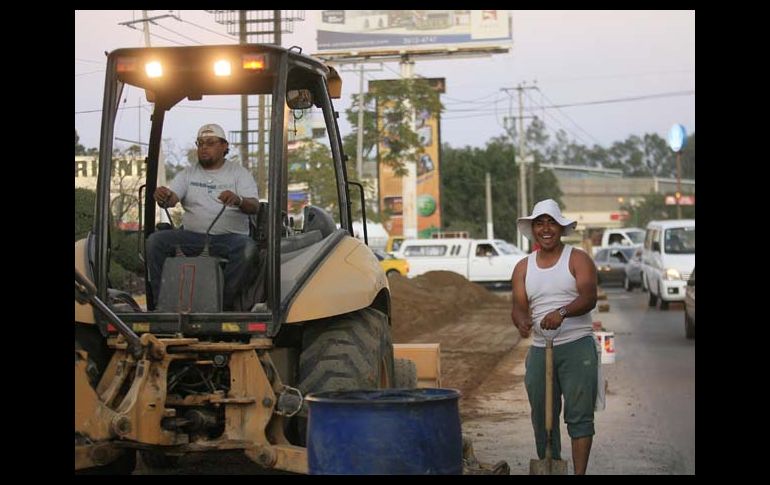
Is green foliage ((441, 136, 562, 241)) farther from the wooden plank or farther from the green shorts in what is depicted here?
the green shorts

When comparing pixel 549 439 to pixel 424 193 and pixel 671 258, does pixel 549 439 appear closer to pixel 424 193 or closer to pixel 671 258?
pixel 671 258

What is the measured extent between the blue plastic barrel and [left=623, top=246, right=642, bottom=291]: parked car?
35430 millimetres

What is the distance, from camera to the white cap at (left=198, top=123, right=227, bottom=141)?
806cm

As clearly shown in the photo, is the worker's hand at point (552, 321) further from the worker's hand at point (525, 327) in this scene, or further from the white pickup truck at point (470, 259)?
the white pickup truck at point (470, 259)

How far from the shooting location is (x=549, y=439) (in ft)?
25.8

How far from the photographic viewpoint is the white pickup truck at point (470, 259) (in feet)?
151

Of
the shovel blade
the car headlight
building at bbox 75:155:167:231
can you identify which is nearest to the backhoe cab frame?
building at bbox 75:155:167:231

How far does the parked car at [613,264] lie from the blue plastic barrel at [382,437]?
3803cm

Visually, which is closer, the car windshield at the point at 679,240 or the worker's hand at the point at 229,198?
the worker's hand at the point at 229,198

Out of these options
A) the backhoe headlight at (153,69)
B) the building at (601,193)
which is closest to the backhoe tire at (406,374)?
the backhoe headlight at (153,69)
